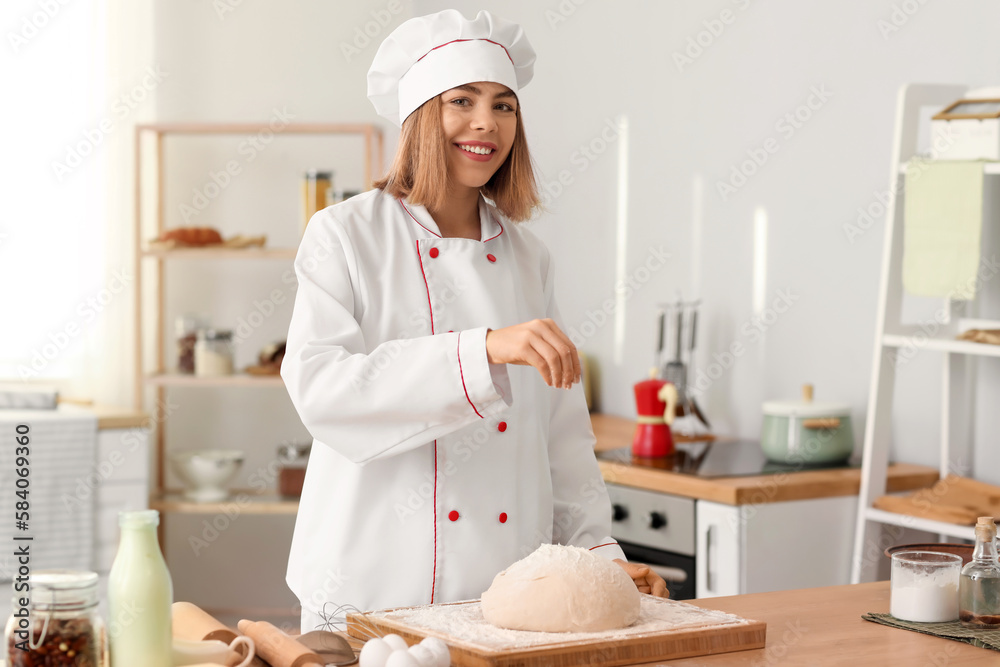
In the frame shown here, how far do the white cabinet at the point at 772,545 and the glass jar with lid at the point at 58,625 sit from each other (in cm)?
163

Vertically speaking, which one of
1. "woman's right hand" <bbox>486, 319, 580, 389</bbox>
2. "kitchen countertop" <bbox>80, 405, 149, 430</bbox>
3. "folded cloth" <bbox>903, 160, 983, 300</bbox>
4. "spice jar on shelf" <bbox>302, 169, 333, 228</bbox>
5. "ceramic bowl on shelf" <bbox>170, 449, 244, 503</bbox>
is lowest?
"ceramic bowl on shelf" <bbox>170, 449, 244, 503</bbox>

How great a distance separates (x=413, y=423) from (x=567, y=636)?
356mm

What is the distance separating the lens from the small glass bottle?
53.0 inches

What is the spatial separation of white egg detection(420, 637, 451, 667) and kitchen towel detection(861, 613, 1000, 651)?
1.99ft

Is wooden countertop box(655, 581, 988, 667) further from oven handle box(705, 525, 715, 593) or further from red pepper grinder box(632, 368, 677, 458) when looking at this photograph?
red pepper grinder box(632, 368, 677, 458)

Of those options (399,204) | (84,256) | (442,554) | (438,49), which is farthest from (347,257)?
(84,256)

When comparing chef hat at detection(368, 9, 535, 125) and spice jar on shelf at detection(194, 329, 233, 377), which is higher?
chef hat at detection(368, 9, 535, 125)

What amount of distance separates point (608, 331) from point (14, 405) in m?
1.95

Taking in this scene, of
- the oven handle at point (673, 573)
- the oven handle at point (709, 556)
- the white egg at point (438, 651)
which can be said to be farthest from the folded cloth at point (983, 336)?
the white egg at point (438, 651)

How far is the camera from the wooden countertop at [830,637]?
1.23 metres

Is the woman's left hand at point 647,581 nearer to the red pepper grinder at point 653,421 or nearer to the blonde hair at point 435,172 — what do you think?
the blonde hair at point 435,172

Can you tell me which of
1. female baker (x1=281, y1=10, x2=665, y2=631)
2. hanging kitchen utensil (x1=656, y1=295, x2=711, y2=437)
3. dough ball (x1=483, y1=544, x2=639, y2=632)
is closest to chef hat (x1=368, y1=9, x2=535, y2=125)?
female baker (x1=281, y1=10, x2=665, y2=631)

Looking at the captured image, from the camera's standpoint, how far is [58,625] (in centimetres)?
98

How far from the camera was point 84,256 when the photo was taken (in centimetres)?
398
